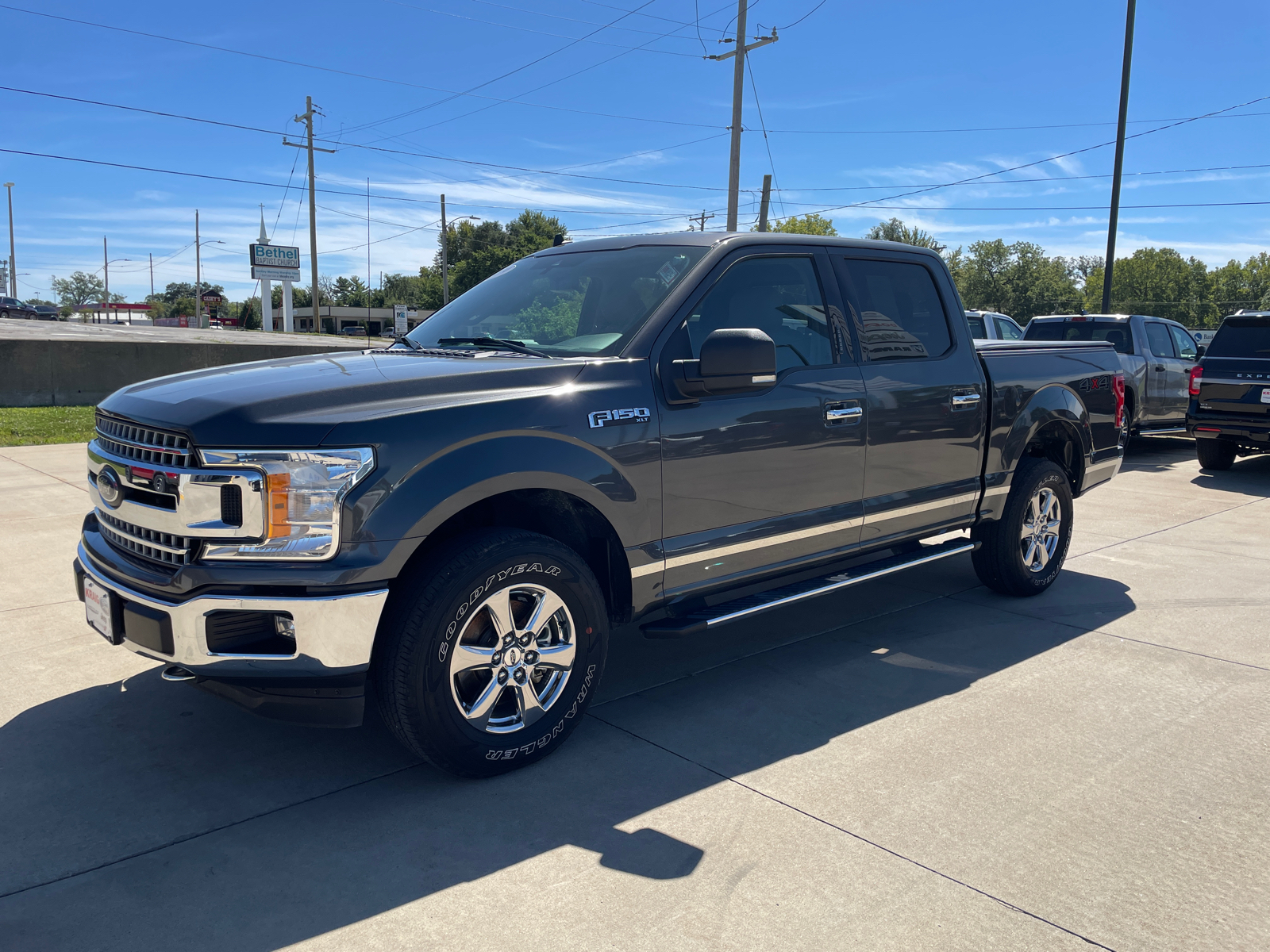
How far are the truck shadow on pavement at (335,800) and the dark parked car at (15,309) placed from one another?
69.6 meters

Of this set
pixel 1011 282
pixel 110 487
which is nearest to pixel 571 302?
pixel 110 487

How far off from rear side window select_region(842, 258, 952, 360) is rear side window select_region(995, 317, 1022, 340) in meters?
11.4

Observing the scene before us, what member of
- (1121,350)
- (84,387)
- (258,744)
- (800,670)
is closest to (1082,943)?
(800,670)

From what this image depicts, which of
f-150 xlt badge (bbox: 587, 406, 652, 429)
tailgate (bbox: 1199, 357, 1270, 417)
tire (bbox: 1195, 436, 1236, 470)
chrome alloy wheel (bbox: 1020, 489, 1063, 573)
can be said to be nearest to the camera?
f-150 xlt badge (bbox: 587, 406, 652, 429)

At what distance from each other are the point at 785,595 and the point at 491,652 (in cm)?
150

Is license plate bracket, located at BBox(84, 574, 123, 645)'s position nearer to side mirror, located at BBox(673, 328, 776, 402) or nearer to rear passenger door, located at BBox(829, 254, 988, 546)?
side mirror, located at BBox(673, 328, 776, 402)

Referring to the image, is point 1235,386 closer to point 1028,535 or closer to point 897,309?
point 1028,535

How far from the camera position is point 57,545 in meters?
6.64

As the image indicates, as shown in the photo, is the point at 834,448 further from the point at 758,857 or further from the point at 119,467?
the point at 119,467

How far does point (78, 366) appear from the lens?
15312 mm

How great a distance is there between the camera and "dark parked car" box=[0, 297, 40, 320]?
6238 centimetres

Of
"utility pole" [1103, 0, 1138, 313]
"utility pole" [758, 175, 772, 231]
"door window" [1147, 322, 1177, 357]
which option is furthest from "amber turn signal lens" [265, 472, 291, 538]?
"utility pole" [758, 175, 772, 231]

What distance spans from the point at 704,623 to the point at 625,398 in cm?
97

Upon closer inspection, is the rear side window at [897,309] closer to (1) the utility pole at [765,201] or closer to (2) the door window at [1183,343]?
(2) the door window at [1183,343]
